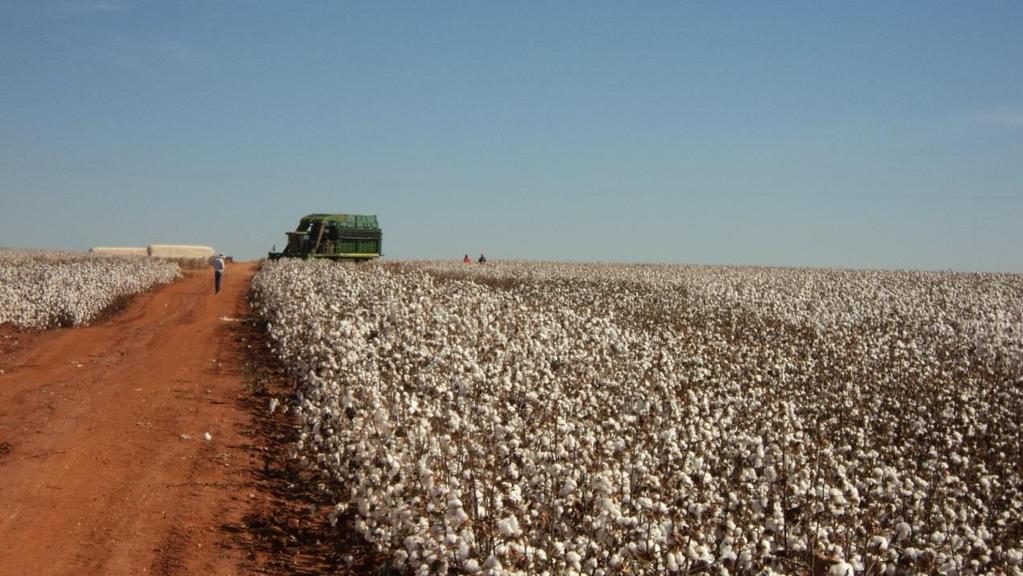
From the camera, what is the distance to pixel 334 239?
5000cm

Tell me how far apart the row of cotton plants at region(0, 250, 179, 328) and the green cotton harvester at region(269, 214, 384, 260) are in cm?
856

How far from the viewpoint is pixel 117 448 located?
12.1m

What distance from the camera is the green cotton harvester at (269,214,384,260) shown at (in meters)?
48.9

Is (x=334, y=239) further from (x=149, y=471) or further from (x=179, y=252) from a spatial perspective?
(x=149, y=471)

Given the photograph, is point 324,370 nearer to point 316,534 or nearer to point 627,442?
point 316,534

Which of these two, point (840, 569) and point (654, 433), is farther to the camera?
point (654, 433)

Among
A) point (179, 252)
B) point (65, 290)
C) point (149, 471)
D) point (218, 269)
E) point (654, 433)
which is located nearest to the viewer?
point (149, 471)

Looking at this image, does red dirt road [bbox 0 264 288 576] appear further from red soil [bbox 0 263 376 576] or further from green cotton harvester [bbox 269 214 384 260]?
green cotton harvester [bbox 269 214 384 260]

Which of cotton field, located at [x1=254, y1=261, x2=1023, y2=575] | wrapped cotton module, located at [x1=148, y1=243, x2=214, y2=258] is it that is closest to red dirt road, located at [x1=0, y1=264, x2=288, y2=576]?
cotton field, located at [x1=254, y1=261, x2=1023, y2=575]

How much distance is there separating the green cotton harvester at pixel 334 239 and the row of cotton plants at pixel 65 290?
856 cm

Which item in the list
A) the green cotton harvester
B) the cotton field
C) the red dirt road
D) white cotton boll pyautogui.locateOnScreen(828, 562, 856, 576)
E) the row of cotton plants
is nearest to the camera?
white cotton boll pyautogui.locateOnScreen(828, 562, 856, 576)

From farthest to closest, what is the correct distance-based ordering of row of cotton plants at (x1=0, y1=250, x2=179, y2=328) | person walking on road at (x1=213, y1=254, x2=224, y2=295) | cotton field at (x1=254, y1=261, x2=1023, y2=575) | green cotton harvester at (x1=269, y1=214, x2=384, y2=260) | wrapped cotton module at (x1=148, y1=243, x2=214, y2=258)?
wrapped cotton module at (x1=148, y1=243, x2=214, y2=258)
green cotton harvester at (x1=269, y1=214, x2=384, y2=260)
person walking on road at (x1=213, y1=254, x2=224, y2=295)
row of cotton plants at (x1=0, y1=250, x2=179, y2=328)
cotton field at (x1=254, y1=261, x2=1023, y2=575)

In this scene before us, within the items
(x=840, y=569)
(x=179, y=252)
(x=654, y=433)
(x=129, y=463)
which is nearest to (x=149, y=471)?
(x=129, y=463)

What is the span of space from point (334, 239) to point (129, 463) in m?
39.1
